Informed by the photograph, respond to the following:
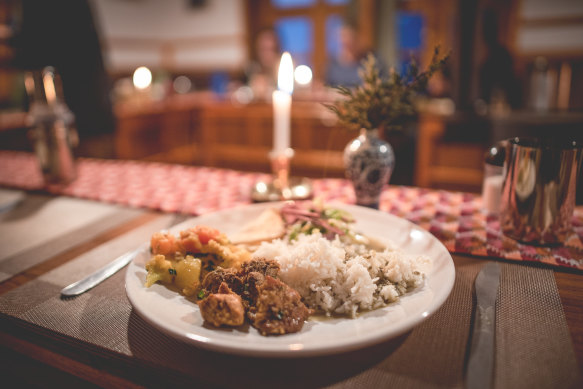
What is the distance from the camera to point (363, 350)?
601 millimetres

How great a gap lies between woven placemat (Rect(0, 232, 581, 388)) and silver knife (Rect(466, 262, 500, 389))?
2 cm

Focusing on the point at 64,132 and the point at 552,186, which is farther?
the point at 64,132

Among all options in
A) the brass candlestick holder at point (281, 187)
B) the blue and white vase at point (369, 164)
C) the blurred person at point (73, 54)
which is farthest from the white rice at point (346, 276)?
the blurred person at point (73, 54)

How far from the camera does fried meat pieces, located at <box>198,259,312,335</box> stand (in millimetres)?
592

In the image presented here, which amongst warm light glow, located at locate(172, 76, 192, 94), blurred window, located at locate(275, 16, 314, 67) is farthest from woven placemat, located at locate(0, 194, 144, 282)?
blurred window, located at locate(275, 16, 314, 67)

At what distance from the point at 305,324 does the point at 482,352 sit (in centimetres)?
27

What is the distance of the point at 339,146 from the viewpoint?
434 cm

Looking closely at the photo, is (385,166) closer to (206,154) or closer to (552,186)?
(552,186)

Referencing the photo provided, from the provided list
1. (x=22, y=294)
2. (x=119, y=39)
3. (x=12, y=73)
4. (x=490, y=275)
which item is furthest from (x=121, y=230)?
(x=119, y=39)

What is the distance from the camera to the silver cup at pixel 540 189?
86 cm

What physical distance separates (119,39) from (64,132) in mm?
7453

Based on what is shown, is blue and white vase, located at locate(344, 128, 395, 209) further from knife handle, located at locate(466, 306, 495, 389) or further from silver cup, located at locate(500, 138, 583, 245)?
knife handle, located at locate(466, 306, 495, 389)

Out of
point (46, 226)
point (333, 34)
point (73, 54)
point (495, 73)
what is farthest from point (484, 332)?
point (333, 34)

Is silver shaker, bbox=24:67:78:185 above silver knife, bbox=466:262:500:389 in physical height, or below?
above
